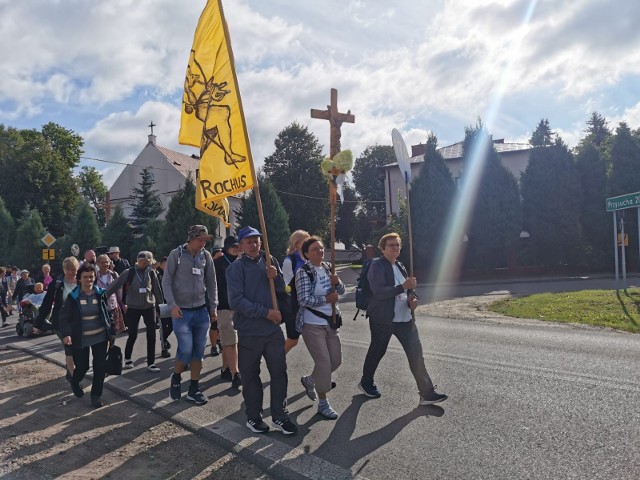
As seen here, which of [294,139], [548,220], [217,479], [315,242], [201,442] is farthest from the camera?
[294,139]

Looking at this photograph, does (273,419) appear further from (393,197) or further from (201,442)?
(393,197)

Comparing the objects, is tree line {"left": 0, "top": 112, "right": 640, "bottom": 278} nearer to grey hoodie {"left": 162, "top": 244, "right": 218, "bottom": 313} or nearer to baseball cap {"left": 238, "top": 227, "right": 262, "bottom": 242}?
grey hoodie {"left": 162, "top": 244, "right": 218, "bottom": 313}

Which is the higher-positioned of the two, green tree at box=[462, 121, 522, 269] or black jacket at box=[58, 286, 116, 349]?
green tree at box=[462, 121, 522, 269]

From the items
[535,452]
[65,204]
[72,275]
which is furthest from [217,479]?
[65,204]

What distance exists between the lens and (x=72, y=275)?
725cm

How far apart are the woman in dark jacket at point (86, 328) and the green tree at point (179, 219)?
2531 cm

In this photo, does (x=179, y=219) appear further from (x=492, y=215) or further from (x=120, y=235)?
(x=492, y=215)

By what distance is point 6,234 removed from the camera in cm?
4700

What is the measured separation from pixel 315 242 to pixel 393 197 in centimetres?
4125

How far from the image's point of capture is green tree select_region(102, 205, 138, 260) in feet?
123

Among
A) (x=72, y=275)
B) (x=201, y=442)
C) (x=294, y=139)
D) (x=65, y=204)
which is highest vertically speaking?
(x=294, y=139)

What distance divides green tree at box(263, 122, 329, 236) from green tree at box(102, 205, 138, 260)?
1651 cm

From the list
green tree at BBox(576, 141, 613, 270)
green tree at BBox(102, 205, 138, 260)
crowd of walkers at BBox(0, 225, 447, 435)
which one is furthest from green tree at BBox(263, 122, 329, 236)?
crowd of walkers at BBox(0, 225, 447, 435)

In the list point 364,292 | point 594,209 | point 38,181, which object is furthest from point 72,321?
point 38,181
